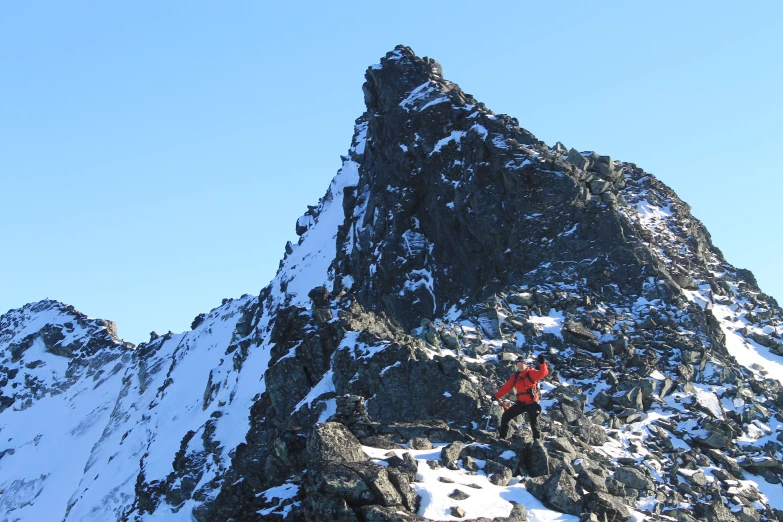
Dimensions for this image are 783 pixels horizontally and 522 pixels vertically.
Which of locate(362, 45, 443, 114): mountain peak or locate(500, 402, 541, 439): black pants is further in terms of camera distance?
locate(362, 45, 443, 114): mountain peak

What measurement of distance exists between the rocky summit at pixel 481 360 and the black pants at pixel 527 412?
15.8 inches

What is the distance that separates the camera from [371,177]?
64.8m

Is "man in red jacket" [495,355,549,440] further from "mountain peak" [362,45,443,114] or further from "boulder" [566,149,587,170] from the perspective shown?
"mountain peak" [362,45,443,114]

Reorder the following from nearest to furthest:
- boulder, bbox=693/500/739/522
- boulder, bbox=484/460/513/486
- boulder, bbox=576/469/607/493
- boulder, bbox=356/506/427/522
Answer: boulder, bbox=356/506/427/522 < boulder, bbox=484/460/513/486 < boulder, bbox=576/469/607/493 < boulder, bbox=693/500/739/522

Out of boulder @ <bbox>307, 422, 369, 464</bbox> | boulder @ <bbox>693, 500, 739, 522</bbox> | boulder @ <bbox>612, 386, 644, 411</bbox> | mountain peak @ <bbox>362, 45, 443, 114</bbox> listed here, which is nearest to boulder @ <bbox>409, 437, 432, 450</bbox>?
boulder @ <bbox>307, 422, 369, 464</bbox>

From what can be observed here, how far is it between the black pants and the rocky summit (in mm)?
401

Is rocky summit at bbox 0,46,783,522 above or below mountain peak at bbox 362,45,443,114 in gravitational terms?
below

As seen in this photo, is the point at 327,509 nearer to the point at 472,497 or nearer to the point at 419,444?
the point at 472,497

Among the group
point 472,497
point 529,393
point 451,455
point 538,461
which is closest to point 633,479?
point 529,393

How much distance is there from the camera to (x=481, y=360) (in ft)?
100

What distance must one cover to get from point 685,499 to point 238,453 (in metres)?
20.0

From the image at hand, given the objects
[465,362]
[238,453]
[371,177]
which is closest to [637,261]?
[465,362]

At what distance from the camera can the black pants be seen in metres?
20.4

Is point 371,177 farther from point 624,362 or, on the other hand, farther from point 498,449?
point 498,449
